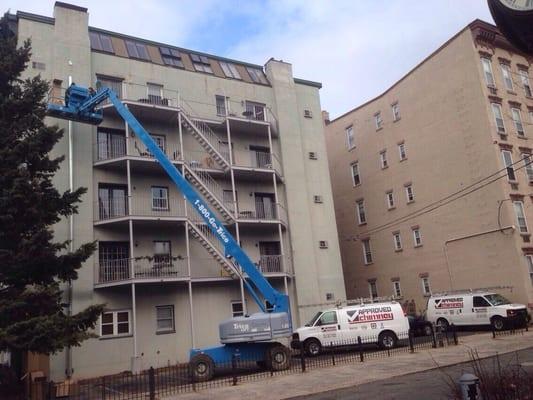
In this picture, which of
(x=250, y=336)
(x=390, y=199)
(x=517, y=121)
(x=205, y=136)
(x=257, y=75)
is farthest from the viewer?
(x=390, y=199)

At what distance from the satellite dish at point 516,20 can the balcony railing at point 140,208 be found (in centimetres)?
2081

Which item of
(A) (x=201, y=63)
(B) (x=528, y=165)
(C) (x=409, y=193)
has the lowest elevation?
(C) (x=409, y=193)

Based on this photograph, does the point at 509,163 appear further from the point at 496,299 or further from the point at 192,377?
the point at 192,377

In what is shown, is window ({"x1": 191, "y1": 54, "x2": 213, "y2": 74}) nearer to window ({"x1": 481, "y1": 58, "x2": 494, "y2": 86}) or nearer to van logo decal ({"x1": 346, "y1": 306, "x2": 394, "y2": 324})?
van logo decal ({"x1": 346, "y1": 306, "x2": 394, "y2": 324})

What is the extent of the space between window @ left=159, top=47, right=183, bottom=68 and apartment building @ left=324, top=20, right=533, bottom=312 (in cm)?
1704

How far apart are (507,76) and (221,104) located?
19.5 meters

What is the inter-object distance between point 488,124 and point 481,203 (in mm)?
4858

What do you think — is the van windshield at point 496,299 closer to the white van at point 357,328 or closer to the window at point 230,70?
the white van at point 357,328

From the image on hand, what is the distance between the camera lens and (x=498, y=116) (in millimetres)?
31312

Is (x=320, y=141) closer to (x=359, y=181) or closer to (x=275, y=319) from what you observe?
(x=359, y=181)

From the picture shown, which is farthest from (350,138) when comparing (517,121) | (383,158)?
(517,121)

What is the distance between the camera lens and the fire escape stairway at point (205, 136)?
26.0m

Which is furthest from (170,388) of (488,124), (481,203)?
(488,124)

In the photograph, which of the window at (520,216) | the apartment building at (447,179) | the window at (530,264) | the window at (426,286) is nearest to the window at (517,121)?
Result: the apartment building at (447,179)
